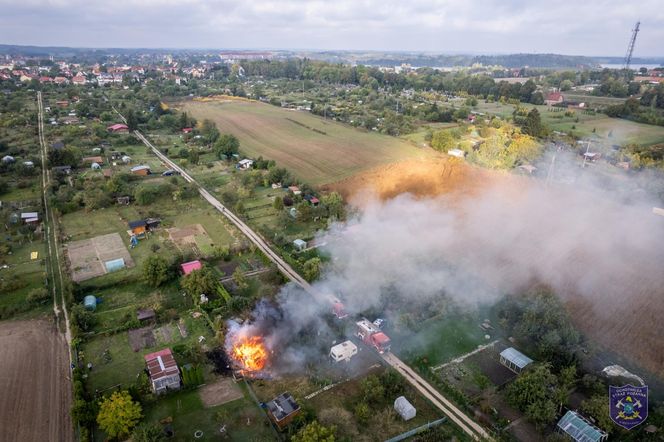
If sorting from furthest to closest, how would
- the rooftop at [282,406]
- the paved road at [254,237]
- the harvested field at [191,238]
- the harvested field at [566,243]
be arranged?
the harvested field at [191,238], the paved road at [254,237], the harvested field at [566,243], the rooftop at [282,406]

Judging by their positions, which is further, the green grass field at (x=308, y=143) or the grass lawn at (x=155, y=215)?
the green grass field at (x=308, y=143)

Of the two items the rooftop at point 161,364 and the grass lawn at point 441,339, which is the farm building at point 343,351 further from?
the rooftop at point 161,364

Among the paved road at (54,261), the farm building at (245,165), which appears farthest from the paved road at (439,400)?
the farm building at (245,165)

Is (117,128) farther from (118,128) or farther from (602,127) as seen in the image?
(602,127)

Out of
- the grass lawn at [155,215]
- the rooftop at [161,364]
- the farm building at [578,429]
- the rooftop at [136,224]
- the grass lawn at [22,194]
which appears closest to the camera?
the farm building at [578,429]

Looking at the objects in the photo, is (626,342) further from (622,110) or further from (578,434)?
(622,110)

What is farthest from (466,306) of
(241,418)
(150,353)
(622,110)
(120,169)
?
(622,110)

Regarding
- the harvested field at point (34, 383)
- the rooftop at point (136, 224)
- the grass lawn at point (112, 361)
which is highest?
the rooftop at point (136, 224)

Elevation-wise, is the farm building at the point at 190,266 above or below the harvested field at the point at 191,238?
above
